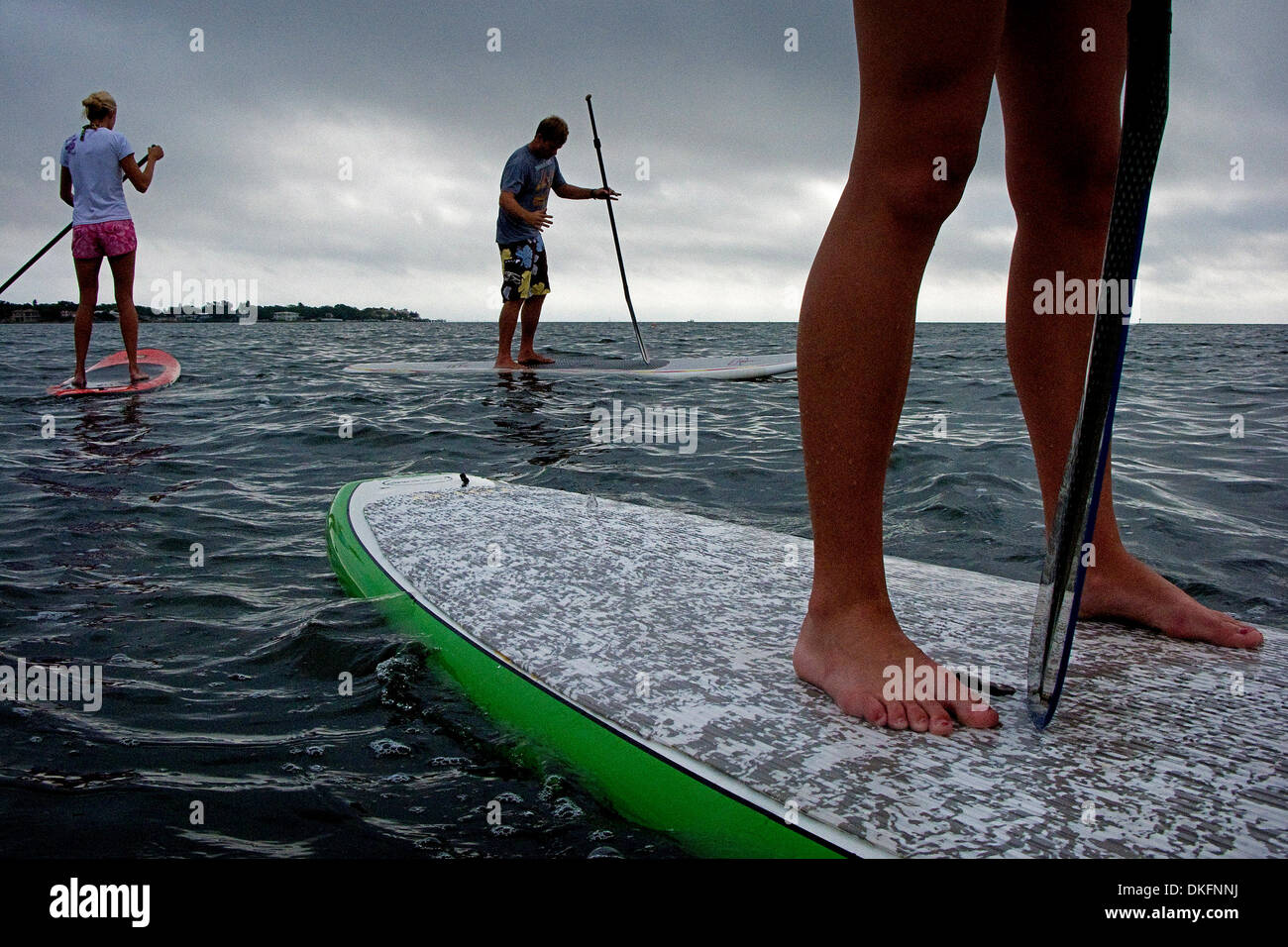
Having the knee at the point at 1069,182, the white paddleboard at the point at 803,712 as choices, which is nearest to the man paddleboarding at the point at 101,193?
the white paddleboard at the point at 803,712

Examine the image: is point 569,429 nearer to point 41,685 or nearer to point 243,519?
point 243,519

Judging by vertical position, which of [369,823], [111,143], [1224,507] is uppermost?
[111,143]

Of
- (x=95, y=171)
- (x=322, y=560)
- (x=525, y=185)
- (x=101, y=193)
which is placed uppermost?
(x=525, y=185)

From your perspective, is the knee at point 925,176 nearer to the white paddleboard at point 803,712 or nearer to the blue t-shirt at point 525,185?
the white paddleboard at point 803,712

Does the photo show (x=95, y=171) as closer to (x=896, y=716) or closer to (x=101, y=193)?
(x=101, y=193)

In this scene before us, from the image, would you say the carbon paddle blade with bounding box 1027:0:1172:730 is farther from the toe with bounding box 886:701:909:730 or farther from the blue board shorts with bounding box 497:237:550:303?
the blue board shorts with bounding box 497:237:550:303

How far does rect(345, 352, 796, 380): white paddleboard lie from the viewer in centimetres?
859

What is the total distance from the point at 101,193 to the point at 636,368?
4548mm

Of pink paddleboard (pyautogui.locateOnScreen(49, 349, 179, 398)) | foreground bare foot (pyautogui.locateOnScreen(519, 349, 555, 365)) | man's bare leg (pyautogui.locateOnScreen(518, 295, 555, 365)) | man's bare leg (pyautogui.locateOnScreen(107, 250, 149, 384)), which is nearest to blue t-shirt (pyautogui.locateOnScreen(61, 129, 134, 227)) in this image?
man's bare leg (pyautogui.locateOnScreen(107, 250, 149, 384))

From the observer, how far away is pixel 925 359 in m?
14.1

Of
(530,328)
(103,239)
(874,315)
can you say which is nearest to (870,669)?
(874,315)

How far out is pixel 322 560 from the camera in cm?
297

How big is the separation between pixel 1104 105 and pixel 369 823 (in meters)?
1.61
